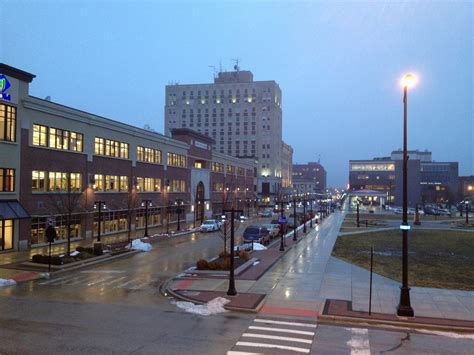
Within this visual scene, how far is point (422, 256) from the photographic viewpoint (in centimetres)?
3172

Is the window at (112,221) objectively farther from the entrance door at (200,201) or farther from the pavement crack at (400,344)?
the pavement crack at (400,344)

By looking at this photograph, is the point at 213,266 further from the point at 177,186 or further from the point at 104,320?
the point at 177,186

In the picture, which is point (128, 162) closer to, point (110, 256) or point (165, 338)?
point (110, 256)

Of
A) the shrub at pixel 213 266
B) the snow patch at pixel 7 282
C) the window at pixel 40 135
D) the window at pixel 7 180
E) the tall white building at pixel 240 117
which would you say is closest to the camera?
the snow patch at pixel 7 282

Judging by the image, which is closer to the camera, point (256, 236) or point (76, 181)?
point (256, 236)

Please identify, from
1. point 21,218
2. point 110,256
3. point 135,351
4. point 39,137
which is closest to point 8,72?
point 39,137

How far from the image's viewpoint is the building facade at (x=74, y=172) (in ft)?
110

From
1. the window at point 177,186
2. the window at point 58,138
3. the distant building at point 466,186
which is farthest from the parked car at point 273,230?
the distant building at point 466,186

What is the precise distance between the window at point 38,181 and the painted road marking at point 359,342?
30044 mm

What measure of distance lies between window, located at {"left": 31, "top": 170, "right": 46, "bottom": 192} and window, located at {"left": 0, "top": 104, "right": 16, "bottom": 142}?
11.9ft

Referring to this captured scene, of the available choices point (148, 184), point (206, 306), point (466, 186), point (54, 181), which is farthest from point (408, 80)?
point (466, 186)

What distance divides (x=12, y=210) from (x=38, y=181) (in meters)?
4.45

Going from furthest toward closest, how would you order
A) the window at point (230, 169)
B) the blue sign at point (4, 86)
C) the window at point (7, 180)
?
1. the window at point (230, 169)
2. the window at point (7, 180)
3. the blue sign at point (4, 86)

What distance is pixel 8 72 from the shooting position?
32844 millimetres
